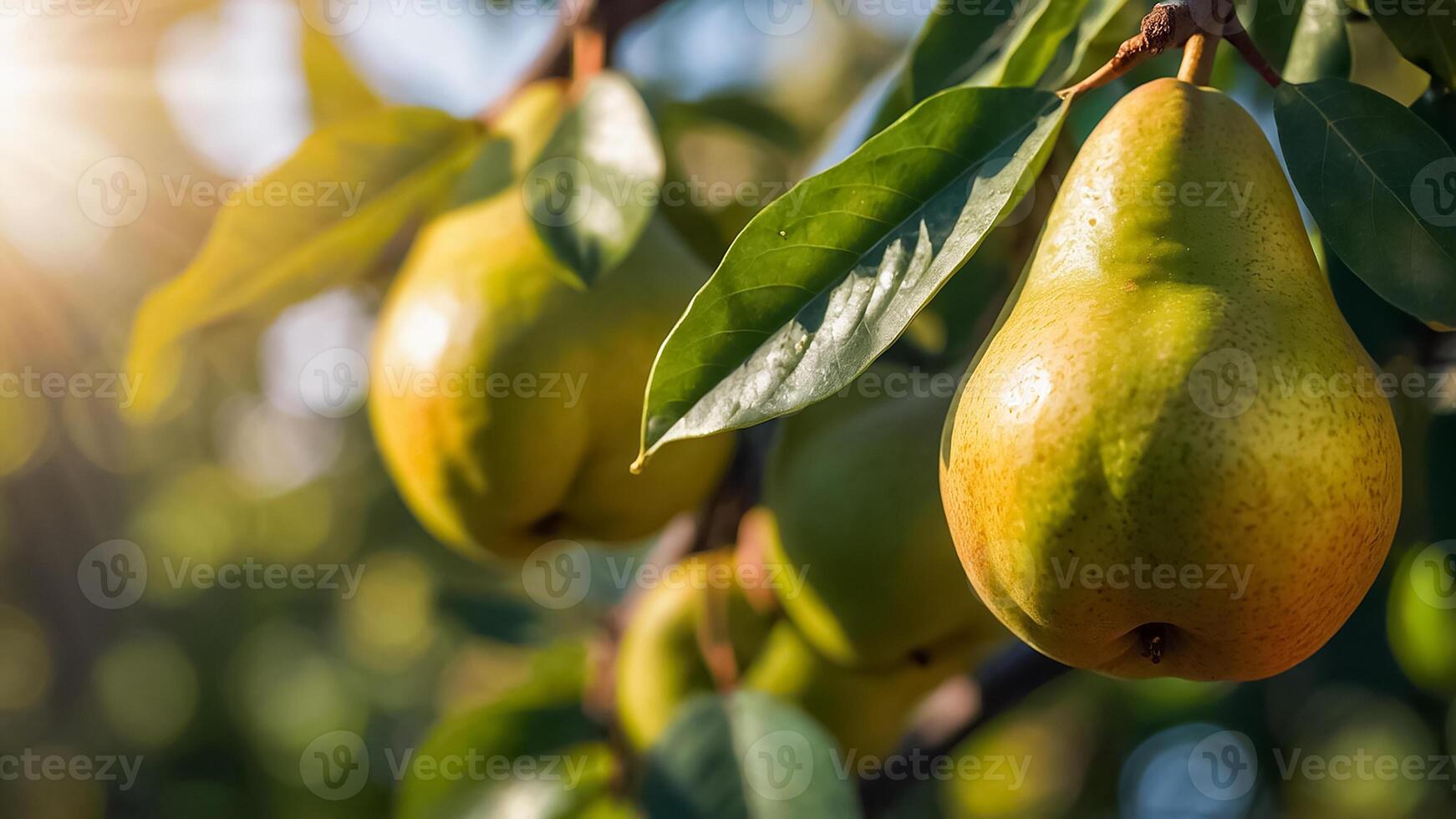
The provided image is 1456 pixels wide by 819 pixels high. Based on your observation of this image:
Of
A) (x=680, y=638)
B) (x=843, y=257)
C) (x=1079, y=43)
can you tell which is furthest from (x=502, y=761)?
(x=1079, y=43)

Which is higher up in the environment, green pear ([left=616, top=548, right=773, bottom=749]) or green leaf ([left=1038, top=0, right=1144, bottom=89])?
green leaf ([left=1038, top=0, right=1144, bottom=89])

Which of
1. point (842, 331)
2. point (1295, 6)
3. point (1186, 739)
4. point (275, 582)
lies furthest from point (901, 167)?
point (275, 582)

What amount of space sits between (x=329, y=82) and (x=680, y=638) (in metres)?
0.83

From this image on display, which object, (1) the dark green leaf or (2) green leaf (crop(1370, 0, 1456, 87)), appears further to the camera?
(1) the dark green leaf

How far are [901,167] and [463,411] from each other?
0.51 meters

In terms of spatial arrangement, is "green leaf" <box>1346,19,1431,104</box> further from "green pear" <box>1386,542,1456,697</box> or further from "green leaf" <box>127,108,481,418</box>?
"green leaf" <box>127,108,481,418</box>

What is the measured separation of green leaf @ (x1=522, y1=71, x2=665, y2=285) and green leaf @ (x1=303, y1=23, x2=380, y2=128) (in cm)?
46

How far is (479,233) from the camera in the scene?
1138mm

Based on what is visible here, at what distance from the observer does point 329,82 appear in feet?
4.93

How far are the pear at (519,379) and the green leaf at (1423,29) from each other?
603mm

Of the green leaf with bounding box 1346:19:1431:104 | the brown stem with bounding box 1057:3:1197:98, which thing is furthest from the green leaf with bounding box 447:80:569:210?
the green leaf with bounding box 1346:19:1431:104

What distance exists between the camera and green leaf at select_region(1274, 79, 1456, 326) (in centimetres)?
69

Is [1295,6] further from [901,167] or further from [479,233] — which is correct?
[479,233]

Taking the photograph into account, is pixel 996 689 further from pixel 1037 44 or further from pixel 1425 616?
pixel 1037 44
